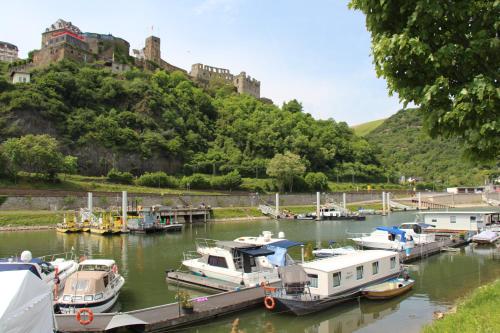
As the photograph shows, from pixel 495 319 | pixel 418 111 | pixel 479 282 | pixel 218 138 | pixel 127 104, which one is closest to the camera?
pixel 418 111

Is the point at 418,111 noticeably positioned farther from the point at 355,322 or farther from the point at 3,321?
the point at 355,322

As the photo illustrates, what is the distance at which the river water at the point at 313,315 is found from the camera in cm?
1934

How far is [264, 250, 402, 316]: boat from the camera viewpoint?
805 inches

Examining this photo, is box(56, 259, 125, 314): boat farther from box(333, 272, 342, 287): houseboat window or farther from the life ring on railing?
box(333, 272, 342, 287): houseboat window

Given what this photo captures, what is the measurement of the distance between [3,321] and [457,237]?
45.5 meters

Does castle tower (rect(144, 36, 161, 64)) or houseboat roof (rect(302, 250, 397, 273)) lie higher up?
castle tower (rect(144, 36, 161, 64))

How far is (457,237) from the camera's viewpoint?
44469 mm

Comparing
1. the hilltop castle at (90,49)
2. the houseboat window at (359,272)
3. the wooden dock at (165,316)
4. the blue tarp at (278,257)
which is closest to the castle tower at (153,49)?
the hilltop castle at (90,49)

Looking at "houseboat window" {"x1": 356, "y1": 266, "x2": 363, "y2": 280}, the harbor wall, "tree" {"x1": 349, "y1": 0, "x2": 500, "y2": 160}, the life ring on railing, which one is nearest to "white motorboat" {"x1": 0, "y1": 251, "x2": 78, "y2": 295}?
the life ring on railing

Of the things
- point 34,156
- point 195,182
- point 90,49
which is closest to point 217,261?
point 34,156

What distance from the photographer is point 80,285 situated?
20.8 meters

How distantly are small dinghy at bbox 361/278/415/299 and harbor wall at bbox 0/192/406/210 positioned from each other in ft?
194

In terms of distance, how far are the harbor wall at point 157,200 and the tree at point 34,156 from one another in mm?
11019

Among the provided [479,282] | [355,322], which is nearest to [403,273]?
[479,282]
